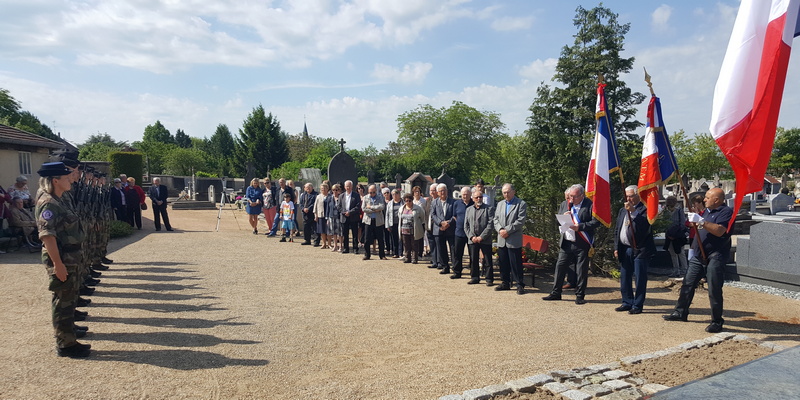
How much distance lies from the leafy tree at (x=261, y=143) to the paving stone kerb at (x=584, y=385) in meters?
49.4

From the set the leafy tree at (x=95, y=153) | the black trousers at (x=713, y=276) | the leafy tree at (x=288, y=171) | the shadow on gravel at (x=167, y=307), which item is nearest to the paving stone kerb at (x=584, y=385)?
the black trousers at (x=713, y=276)

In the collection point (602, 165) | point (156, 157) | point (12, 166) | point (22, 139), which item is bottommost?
point (602, 165)

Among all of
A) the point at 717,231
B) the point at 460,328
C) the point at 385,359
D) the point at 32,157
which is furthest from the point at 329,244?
the point at 32,157

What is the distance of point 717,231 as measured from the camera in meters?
6.24

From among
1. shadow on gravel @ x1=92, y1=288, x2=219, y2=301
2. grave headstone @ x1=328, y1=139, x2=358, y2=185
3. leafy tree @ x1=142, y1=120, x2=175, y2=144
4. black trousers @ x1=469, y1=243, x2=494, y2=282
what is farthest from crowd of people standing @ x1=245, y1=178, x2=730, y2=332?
leafy tree @ x1=142, y1=120, x2=175, y2=144

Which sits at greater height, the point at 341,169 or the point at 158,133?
the point at 158,133

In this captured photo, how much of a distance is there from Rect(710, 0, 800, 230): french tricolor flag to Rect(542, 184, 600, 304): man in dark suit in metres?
3.22

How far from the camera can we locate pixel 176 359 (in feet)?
16.6

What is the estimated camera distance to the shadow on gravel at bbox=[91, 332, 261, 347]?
18.3 ft

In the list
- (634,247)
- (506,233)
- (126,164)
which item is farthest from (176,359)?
(126,164)

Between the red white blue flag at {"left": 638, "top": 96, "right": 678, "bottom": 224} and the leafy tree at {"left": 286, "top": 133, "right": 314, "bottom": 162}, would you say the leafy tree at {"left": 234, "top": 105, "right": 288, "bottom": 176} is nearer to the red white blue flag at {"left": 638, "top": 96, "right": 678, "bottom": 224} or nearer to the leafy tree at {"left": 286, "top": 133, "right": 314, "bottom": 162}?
the leafy tree at {"left": 286, "top": 133, "right": 314, "bottom": 162}

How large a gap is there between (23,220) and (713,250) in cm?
1419

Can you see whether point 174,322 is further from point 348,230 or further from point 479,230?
point 348,230

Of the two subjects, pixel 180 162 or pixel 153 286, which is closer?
pixel 153 286
